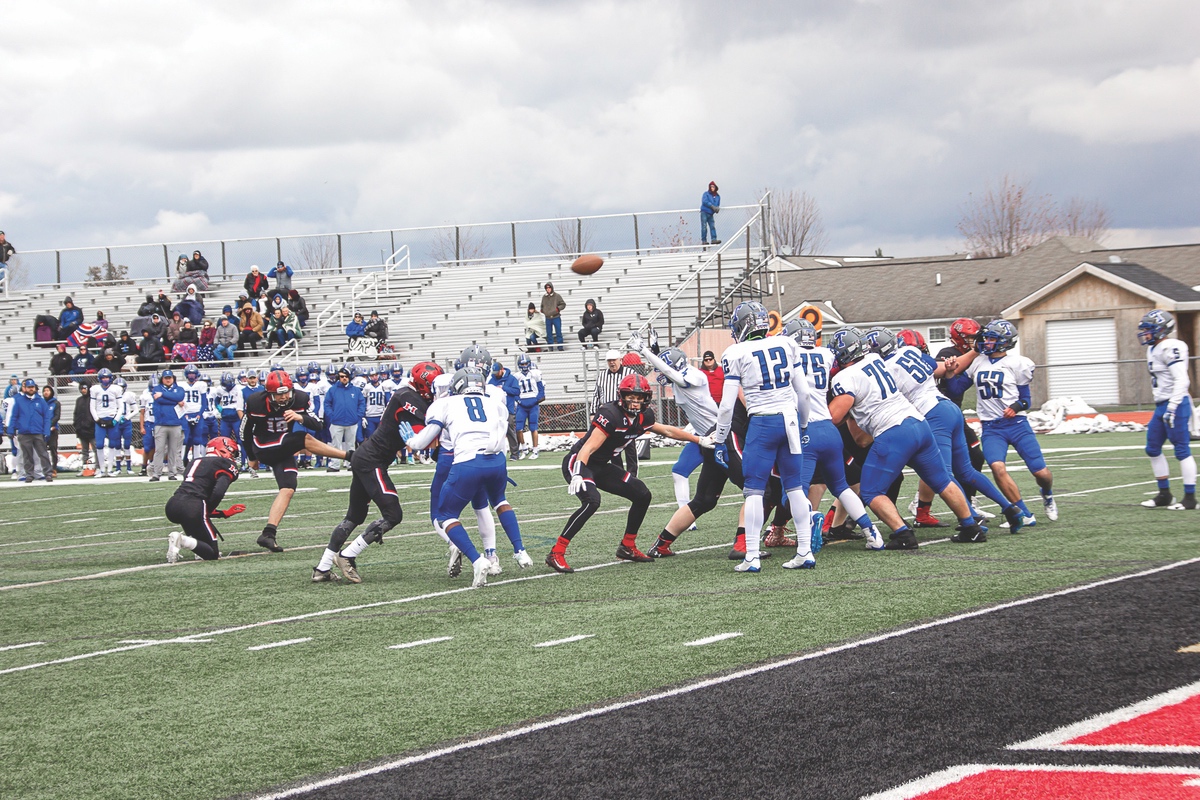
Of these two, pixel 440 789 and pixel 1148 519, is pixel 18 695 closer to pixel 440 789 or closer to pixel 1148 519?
pixel 440 789

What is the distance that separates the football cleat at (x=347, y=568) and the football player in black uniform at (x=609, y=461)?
148 centimetres

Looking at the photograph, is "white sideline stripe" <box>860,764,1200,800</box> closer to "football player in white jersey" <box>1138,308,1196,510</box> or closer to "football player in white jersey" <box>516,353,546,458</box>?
"football player in white jersey" <box>1138,308,1196,510</box>

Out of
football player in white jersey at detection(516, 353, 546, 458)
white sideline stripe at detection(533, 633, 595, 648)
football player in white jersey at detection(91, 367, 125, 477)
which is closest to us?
white sideline stripe at detection(533, 633, 595, 648)

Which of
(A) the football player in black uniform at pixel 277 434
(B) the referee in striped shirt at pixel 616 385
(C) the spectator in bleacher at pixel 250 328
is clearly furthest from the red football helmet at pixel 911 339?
(C) the spectator in bleacher at pixel 250 328

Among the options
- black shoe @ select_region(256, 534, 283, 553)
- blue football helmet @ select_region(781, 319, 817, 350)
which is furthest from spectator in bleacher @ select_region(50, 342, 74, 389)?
blue football helmet @ select_region(781, 319, 817, 350)

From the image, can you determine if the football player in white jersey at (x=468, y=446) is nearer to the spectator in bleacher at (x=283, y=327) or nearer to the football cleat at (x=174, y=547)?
the football cleat at (x=174, y=547)

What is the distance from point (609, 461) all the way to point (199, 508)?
159 inches

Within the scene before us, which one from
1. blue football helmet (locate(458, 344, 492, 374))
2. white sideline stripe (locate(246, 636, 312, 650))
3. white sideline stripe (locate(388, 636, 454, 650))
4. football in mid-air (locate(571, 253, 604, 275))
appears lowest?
white sideline stripe (locate(246, 636, 312, 650))

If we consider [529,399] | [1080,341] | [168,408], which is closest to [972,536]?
[529,399]

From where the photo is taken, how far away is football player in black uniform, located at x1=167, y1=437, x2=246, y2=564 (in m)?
10.6

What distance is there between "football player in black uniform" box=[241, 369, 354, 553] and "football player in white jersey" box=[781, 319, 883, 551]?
4.75 metres

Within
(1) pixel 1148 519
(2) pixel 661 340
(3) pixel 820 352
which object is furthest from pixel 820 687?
(2) pixel 661 340

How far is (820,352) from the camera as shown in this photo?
923cm

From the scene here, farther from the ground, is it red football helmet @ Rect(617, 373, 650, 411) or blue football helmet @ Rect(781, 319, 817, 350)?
blue football helmet @ Rect(781, 319, 817, 350)
